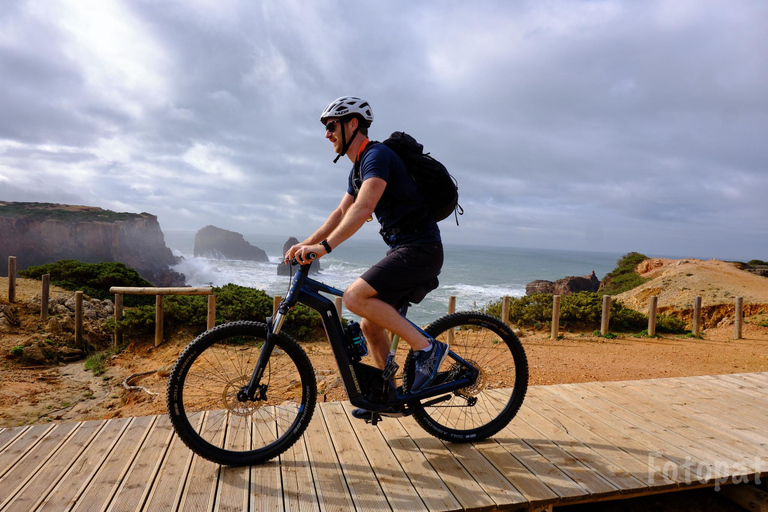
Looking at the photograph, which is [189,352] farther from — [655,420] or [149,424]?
[655,420]

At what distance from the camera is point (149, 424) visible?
349cm

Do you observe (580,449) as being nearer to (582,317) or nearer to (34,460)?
(34,460)

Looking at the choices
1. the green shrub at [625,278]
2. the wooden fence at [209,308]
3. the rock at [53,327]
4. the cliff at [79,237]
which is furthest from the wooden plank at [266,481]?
the cliff at [79,237]

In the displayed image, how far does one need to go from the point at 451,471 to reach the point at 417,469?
0.21m

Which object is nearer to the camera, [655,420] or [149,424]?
[149,424]

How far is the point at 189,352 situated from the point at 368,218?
129cm

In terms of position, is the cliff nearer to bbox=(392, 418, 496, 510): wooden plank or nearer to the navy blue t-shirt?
bbox=(392, 418, 496, 510): wooden plank

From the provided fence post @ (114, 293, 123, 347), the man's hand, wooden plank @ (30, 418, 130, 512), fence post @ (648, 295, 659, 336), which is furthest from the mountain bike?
fence post @ (648, 295, 659, 336)

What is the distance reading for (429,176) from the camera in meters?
2.96

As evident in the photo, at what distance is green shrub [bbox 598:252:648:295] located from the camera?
88.5 feet

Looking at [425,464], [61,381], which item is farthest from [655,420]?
[61,381]

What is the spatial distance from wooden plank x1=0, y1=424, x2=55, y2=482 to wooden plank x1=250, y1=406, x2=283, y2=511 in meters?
1.37

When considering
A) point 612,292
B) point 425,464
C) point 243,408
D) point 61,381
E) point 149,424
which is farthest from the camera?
point 612,292

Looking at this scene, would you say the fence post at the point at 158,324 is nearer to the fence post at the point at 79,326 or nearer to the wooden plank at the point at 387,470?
the fence post at the point at 79,326
